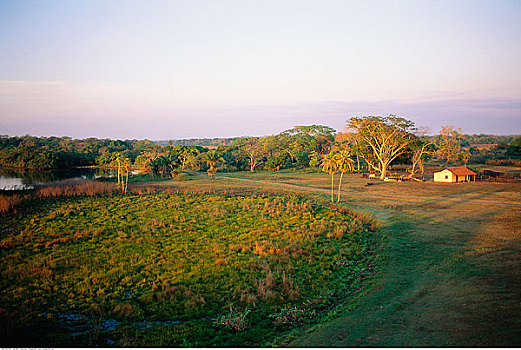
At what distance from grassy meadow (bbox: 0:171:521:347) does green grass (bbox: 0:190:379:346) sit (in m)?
0.07

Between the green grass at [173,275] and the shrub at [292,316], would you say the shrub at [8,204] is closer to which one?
the green grass at [173,275]

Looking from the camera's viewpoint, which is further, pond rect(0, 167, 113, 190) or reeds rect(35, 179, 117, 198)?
pond rect(0, 167, 113, 190)

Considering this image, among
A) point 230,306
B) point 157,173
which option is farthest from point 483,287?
point 157,173

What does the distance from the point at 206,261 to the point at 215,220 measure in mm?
9034

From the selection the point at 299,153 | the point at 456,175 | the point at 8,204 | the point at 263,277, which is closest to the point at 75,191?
the point at 8,204

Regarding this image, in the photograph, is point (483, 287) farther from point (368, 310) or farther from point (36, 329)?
point (36, 329)

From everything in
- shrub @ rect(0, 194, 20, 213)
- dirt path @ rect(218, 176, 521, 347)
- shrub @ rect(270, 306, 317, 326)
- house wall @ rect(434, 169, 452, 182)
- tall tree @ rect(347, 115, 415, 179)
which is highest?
tall tree @ rect(347, 115, 415, 179)

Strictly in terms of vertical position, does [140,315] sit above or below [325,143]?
below

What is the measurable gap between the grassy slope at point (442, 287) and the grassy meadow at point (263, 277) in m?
0.06

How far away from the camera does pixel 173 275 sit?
1422 centimetres

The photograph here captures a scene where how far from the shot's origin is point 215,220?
25.0 meters

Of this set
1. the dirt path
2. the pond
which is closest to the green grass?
the dirt path

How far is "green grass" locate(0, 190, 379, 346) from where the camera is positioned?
386 inches

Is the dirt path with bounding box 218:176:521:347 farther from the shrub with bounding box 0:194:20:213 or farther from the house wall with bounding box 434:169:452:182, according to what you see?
the shrub with bounding box 0:194:20:213
